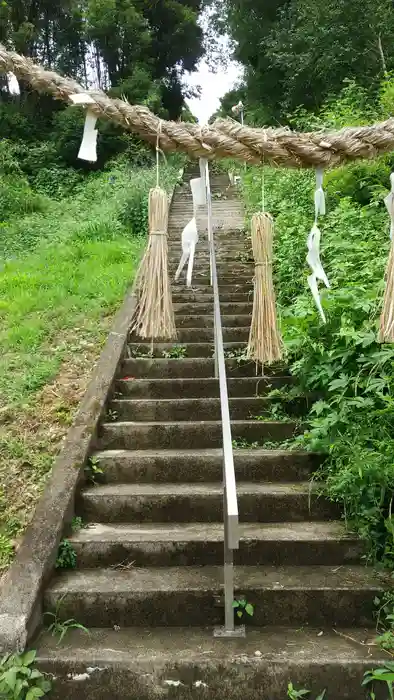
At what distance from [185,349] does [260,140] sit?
3.37 metres

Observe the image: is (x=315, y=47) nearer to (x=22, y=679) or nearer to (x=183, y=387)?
(x=183, y=387)

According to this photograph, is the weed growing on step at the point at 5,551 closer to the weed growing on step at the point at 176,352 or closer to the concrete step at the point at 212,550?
the concrete step at the point at 212,550

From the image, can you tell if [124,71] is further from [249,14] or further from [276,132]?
[276,132]

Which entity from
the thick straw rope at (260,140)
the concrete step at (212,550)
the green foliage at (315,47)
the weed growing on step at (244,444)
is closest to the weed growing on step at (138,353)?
the weed growing on step at (244,444)

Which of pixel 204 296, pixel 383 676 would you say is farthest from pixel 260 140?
pixel 204 296

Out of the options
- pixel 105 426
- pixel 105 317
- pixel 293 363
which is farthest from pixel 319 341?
pixel 105 317

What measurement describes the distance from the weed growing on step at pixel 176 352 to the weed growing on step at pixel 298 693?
8.92 feet

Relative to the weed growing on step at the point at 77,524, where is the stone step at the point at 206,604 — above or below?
below

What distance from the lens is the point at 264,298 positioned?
198 centimetres

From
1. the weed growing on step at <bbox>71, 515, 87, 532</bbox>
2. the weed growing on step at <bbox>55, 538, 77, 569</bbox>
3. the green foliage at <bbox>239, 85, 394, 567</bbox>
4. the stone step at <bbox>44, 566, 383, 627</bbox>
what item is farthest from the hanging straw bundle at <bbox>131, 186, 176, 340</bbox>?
the weed growing on step at <bbox>71, 515, 87, 532</bbox>

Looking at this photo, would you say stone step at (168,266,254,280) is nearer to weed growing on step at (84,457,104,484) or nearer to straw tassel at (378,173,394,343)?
weed growing on step at (84,457,104,484)

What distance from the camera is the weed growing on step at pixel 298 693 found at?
2.23m

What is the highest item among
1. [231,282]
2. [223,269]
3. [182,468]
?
[223,269]

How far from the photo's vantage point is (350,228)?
5.49 meters
